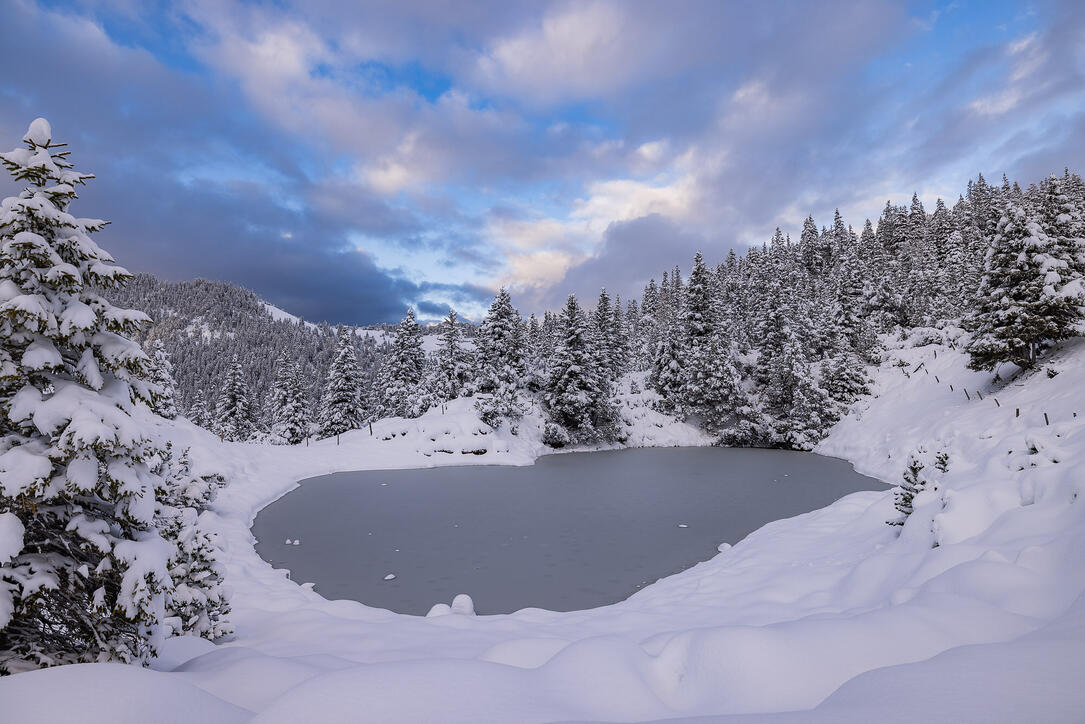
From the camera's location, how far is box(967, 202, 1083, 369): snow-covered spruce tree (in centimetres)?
2386

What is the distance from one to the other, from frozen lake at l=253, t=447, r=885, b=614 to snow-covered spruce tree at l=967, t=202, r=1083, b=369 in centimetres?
1006

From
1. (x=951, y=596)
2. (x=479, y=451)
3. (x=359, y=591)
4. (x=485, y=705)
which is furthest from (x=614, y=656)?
(x=479, y=451)

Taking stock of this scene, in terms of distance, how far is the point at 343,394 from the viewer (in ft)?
171

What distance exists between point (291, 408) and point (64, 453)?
176 ft

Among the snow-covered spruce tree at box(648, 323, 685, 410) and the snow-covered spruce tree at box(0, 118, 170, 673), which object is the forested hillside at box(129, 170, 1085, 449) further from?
the snow-covered spruce tree at box(0, 118, 170, 673)

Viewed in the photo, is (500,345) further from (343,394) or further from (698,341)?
(698,341)

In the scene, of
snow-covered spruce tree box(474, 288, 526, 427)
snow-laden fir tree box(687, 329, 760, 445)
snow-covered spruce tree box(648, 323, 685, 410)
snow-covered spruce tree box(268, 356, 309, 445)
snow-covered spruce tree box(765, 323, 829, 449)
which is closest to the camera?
snow-covered spruce tree box(765, 323, 829, 449)

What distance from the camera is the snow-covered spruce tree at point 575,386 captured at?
45.0 meters

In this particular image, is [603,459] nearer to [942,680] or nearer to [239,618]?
[239,618]

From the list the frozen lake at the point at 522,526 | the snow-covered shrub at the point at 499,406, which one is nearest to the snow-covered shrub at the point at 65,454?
the frozen lake at the point at 522,526

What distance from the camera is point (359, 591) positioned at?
1285cm

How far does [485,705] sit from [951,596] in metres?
5.62

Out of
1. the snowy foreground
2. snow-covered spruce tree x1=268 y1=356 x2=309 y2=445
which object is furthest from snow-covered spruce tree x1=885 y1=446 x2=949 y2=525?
snow-covered spruce tree x1=268 y1=356 x2=309 y2=445

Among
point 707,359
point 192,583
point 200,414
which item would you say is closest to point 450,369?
point 707,359
